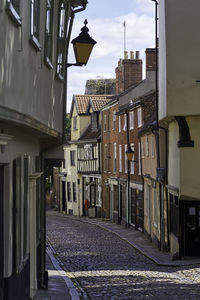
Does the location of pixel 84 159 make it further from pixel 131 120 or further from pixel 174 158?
pixel 174 158

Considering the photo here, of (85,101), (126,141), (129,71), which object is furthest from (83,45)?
(85,101)

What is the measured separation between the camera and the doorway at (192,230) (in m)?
22.2

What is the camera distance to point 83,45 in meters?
12.0

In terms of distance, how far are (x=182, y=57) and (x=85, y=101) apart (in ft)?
122

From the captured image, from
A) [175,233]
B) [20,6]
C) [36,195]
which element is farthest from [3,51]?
[175,233]

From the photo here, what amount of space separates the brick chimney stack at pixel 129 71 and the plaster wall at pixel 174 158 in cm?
2087

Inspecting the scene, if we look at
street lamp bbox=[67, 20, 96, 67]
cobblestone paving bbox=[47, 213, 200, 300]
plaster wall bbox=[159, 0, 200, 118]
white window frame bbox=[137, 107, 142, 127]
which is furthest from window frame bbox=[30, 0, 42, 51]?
white window frame bbox=[137, 107, 142, 127]

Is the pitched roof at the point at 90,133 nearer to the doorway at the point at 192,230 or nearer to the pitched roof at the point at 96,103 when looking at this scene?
the pitched roof at the point at 96,103

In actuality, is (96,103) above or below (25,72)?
above

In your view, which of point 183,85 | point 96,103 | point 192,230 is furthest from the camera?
point 96,103

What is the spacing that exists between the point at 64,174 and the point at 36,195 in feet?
154

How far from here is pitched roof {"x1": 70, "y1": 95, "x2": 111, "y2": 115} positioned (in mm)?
52253

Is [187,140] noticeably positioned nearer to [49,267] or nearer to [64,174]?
[49,267]

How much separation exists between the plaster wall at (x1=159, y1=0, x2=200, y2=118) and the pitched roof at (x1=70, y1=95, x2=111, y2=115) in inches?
1282
